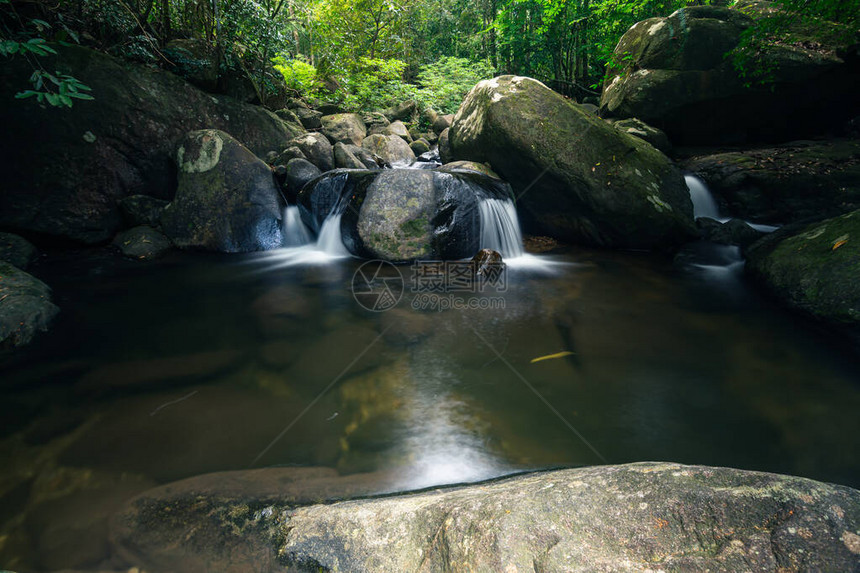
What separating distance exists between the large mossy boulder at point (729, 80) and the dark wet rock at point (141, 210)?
10347 mm

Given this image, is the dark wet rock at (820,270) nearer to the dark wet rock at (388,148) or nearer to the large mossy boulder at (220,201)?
the large mossy boulder at (220,201)

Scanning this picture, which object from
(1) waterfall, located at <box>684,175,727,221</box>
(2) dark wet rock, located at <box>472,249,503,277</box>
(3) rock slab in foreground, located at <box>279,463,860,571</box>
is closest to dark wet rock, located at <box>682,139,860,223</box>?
(1) waterfall, located at <box>684,175,727,221</box>

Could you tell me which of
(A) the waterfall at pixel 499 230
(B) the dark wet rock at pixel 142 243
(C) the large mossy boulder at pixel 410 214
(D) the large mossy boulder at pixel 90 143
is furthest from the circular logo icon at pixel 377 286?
(D) the large mossy boulder at pixel 90 143

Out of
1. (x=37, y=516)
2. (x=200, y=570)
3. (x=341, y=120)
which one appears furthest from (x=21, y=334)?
(x=341, y=120)

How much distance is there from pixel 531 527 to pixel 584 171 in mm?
5754

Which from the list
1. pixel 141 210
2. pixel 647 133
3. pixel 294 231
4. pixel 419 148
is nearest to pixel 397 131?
pixel 419 148

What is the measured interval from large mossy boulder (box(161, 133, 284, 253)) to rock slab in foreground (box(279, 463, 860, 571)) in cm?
566

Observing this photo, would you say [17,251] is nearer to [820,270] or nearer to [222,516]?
[222,516]

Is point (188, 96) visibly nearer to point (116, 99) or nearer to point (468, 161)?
point (116, 99)

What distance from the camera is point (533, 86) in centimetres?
634

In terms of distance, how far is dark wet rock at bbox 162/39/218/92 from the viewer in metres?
6.69

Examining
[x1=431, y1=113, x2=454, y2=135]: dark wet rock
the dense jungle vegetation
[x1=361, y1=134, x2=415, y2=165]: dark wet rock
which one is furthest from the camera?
[x1=431, y1=113, x2=454, y2=135]: dark wet rock

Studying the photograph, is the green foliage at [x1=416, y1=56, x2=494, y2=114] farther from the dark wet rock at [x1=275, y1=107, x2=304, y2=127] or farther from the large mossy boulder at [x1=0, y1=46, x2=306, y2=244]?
the large mossy boulder at [x1=0, y1=46, x2=306, y2=244]

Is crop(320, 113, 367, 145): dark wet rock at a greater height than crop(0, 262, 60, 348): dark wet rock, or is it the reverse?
crop(320, 113, 367, 145): dark wet rock
